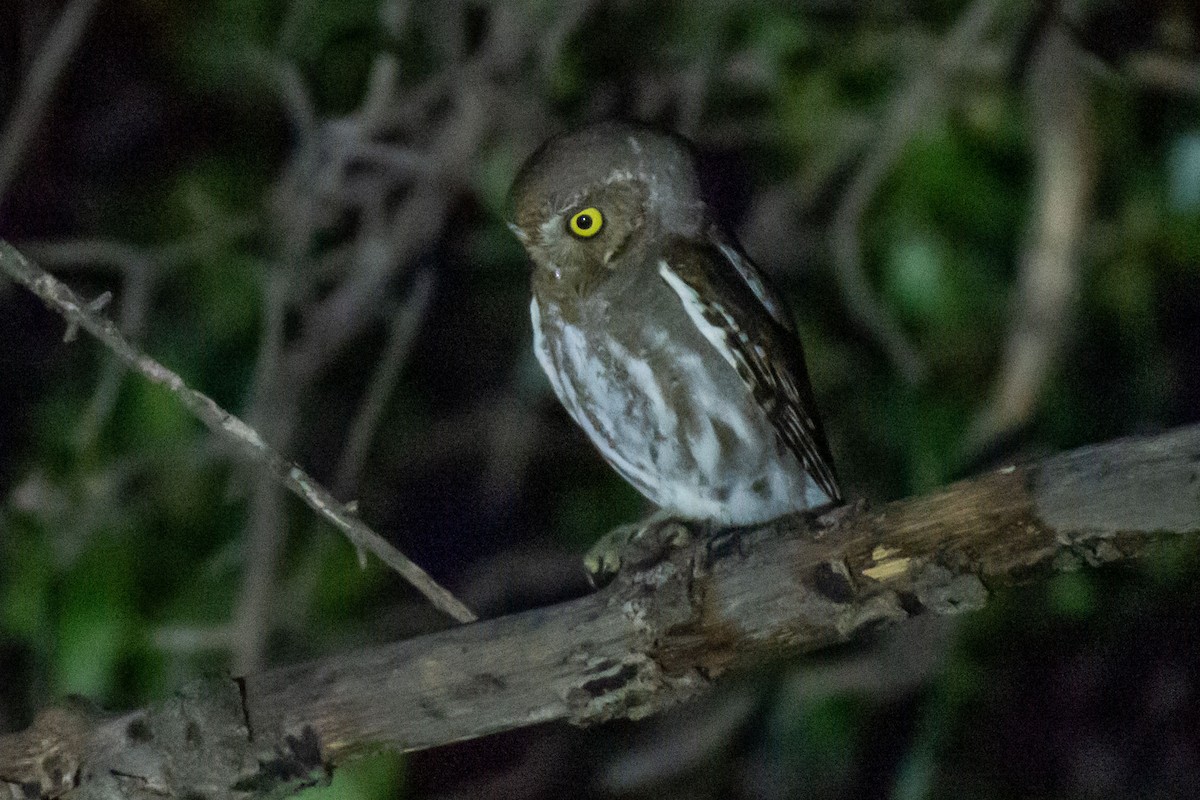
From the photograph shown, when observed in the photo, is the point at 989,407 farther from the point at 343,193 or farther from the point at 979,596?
the point at 343,193

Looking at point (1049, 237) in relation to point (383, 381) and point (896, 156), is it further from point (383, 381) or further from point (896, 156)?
point (383, 381)

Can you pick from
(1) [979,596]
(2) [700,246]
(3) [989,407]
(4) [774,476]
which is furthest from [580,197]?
(3) [989,407]

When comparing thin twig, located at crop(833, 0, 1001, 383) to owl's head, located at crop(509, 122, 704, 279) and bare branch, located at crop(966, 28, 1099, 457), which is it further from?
owl's head, located at crop(509, 122, 704, 279)

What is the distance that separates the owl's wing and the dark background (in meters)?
0.45

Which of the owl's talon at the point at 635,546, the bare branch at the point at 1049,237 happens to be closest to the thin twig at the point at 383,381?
the owl's talon at the point at 635,546

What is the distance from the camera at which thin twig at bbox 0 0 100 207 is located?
11.4 feet

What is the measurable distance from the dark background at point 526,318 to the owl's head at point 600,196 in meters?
0.93

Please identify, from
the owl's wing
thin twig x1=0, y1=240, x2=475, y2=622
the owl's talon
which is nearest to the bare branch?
the owl's wing

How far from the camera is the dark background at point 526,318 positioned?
3410 millimetres

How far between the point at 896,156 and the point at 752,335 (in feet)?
4.08

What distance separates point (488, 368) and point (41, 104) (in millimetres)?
1593

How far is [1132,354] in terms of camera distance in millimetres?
3719

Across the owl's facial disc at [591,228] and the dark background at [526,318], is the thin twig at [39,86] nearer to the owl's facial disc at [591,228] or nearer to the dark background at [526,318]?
the dark background at [526,318]

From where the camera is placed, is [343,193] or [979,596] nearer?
[979,596]
